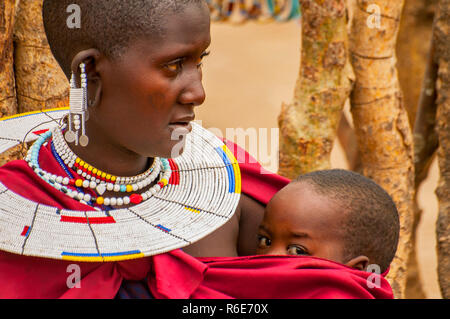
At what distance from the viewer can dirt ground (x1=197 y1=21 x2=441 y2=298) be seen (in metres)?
7.22

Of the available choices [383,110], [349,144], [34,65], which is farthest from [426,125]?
[34,65]

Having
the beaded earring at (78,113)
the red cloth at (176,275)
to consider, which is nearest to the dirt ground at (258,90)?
the red cloth at (176,275)

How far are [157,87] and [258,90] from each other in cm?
805

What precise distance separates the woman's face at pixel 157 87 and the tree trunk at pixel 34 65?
936mm

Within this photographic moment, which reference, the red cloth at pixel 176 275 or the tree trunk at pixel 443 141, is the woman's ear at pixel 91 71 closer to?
the red cloth at pixel 176 275

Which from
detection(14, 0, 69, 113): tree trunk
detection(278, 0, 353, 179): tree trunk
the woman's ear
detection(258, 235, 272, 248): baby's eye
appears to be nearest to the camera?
the woman's ear

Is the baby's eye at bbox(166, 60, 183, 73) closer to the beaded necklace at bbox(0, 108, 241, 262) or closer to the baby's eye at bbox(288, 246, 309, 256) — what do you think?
the beaded necklace at bbox(0, 108, 241, 262)

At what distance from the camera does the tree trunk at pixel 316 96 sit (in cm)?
338

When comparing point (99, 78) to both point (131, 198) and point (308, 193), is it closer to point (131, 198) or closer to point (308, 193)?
point (131, 198)

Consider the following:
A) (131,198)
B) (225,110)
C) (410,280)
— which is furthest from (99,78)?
(225,110)

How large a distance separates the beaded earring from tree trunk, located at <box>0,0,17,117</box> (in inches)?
29.9

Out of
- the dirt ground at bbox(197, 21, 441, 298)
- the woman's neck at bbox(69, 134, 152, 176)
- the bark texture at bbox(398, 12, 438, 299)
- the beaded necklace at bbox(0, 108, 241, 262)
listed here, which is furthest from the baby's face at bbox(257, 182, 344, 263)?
the dirt ground at bbox(197, 21, 441, 298)

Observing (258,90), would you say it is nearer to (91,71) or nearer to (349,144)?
(349,144)

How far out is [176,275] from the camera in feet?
6.23
